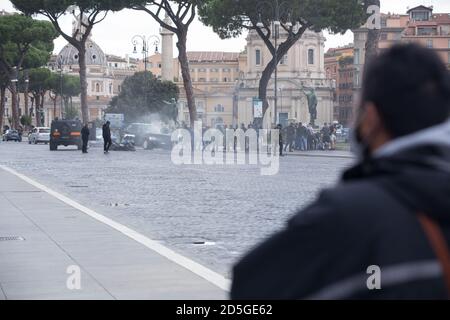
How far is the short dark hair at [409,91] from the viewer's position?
229 cm

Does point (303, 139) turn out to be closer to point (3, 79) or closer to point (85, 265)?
point (85, 265)

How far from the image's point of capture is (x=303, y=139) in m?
61.3

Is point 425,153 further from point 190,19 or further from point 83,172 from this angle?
point 190,19

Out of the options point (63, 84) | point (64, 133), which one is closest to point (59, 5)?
point (64, 133)

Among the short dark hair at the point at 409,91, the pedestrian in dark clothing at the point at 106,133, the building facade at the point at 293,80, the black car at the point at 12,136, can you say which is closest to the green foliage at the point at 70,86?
the building facade at the point at 293,80

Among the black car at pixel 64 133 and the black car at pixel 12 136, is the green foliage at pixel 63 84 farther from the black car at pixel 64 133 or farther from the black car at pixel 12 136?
the black car at pixel 64 133

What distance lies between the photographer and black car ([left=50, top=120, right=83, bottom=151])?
59500 mm

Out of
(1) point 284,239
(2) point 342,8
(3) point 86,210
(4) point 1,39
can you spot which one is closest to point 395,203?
(1) point 284,239

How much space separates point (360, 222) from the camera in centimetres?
218

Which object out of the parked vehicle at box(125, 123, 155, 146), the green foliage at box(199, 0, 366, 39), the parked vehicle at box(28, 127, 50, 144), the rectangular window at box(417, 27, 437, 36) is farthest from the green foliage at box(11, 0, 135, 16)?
the rectangular window at box(417, 27, 437, 36)

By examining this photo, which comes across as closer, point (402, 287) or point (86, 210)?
point (402, 287)

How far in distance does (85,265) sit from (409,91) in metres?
8.15

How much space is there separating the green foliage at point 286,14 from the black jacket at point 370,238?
59.6m

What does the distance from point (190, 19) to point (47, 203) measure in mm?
46152
